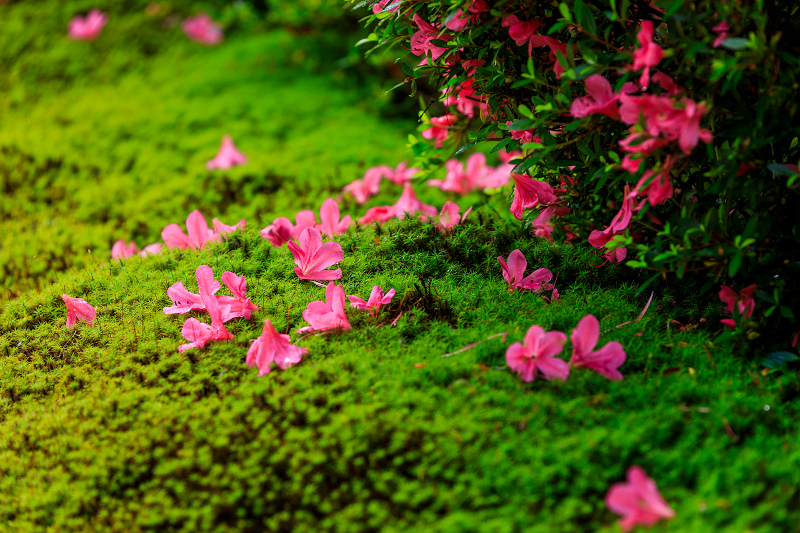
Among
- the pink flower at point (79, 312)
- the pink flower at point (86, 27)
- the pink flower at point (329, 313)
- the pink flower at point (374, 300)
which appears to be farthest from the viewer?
the pink flower at point (86, 27)

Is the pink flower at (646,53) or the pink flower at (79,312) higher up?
the pink flower at (646,53)

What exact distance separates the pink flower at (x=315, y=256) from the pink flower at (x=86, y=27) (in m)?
5.42

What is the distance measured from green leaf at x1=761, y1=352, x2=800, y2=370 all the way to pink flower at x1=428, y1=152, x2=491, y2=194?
213 centimetres

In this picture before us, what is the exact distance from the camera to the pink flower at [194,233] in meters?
3.03

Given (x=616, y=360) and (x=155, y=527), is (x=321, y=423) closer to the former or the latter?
(x=155, y=527)

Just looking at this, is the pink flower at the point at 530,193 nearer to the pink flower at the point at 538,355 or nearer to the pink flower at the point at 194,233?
the pink flower at the point at 538,355

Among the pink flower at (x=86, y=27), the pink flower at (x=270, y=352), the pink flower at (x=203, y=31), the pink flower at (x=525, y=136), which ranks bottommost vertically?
the pink flower at (x=270, y=352)

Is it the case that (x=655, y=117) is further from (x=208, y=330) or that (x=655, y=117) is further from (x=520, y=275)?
(x=208, y=330)

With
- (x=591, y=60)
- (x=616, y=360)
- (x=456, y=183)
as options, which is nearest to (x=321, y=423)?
(x=616, y=360)

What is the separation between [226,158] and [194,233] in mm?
1512

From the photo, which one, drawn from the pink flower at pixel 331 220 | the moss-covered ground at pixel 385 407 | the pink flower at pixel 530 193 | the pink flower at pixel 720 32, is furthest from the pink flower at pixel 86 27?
the pink flower at pixel 720 32

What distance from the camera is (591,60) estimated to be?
1.89 m

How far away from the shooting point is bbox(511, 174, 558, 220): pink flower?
2.43 metres

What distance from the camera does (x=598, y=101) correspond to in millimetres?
1934
